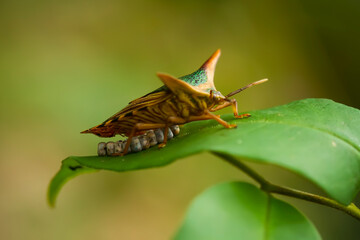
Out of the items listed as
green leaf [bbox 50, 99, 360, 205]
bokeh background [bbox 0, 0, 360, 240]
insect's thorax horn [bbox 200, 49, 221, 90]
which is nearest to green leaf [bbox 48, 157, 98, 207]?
green leaf [bbox 50, 99, 360, 205]

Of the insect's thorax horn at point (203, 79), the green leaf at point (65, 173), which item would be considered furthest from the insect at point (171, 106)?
the green leaf at point (65, 173)

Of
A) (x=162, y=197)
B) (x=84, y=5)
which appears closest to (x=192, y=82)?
(x=162, y=197)

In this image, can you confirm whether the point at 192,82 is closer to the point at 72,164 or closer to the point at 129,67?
the point at 72,164

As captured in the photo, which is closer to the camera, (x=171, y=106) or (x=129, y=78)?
(x=171, y=106)

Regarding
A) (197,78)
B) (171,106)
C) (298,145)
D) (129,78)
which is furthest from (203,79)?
(129,78)

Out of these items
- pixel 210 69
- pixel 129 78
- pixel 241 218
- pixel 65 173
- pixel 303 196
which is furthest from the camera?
pixel 129 78

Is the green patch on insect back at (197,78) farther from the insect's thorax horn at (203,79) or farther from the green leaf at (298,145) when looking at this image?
the green leaf at (298,145)

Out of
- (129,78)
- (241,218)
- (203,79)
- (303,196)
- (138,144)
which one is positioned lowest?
(303,196)

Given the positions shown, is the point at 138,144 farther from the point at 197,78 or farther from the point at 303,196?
the point at 303,196
